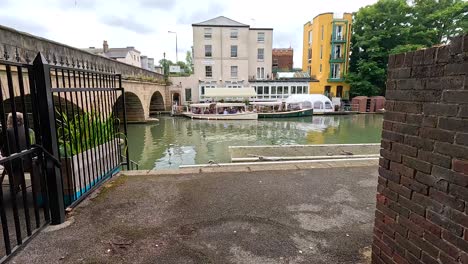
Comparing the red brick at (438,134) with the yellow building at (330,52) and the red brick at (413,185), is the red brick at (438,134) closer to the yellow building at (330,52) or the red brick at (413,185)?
the red brick at (413,185)

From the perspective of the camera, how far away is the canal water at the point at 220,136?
12141 millimetres

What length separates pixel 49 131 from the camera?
283cm

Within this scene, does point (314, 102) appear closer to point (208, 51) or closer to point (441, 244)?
point (208, 51)

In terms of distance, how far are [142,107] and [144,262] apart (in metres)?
20.5

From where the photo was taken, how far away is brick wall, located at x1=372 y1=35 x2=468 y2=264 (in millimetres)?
1560

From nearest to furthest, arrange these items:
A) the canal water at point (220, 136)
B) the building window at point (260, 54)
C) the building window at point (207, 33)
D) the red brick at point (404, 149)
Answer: the red brick at point (404, 149) < the canal water at point (220, 136) < the building window at point (207, 33) < the building window at point (260, 54)

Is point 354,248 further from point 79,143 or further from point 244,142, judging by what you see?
Result: point 244,142

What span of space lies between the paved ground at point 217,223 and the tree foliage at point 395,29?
104 feet

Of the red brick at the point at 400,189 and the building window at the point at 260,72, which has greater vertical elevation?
the building window at the point at 260,72

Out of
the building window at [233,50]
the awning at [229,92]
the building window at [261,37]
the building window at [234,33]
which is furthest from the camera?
the building window at [261,37]

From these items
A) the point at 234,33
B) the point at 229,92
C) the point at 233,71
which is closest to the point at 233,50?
the point at 234,33

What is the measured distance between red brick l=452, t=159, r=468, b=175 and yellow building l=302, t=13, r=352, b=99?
34671 millimetres

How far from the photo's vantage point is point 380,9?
31906 millimetres

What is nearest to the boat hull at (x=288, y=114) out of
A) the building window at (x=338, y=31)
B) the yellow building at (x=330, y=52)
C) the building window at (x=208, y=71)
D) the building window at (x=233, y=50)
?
the yellow building at (x=330, y=52)
